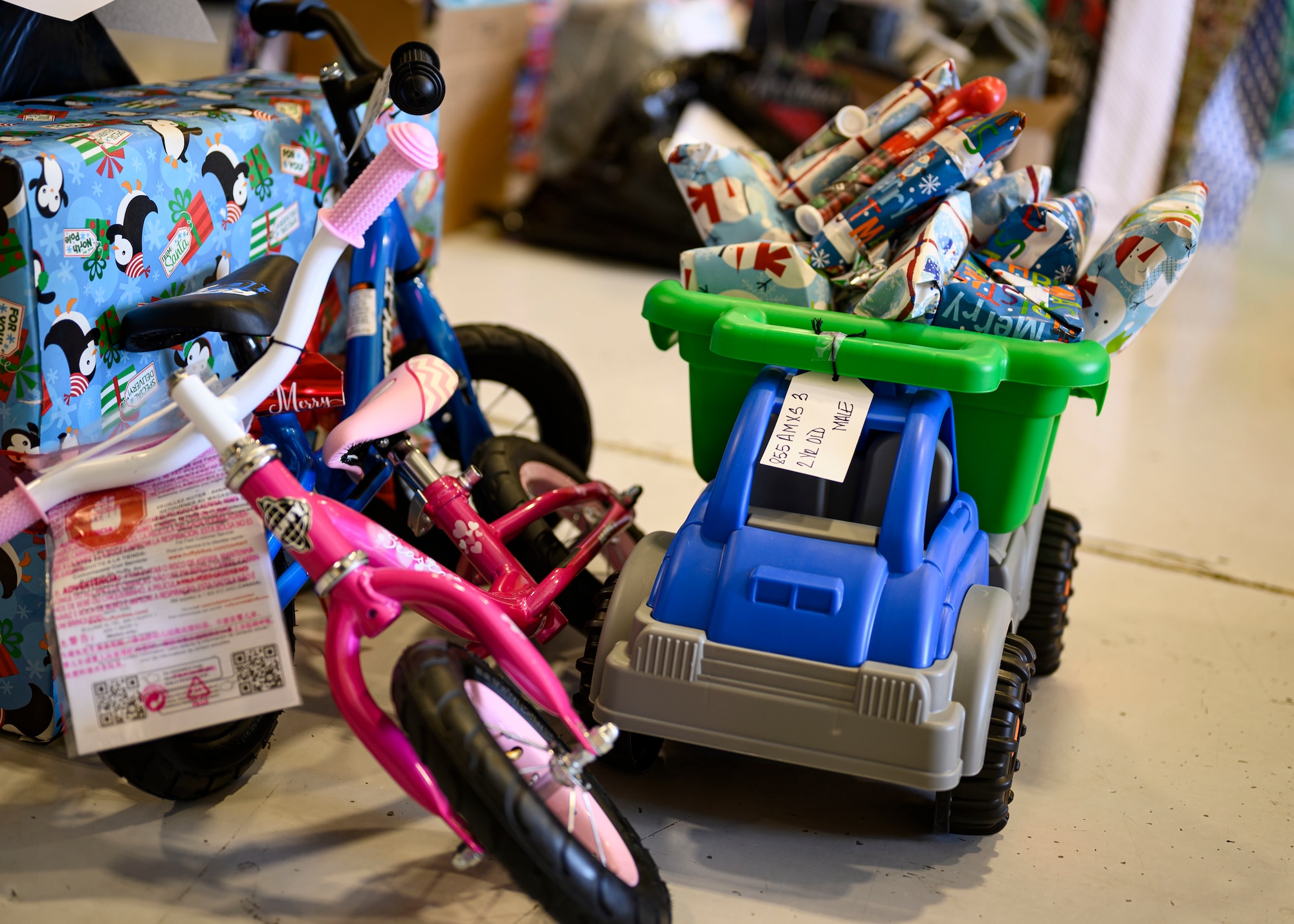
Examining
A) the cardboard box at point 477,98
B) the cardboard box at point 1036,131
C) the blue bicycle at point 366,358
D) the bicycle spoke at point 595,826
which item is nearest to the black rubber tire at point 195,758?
the blue bicycle at point 366,358

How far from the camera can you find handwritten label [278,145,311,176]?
1670 millimetres

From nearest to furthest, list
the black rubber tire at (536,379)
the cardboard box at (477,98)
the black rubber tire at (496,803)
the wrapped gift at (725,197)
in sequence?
1. the black rubber tire at (496,803)
2. the wrapped gift at (725,197)
3. the black rubber tire at (536,379)
4. the cardboard box at (477,98)

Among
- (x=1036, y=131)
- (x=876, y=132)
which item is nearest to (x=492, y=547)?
(x=876, y=132)

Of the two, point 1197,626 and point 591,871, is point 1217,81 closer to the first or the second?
point 1197,626

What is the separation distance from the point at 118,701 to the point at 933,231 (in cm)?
109

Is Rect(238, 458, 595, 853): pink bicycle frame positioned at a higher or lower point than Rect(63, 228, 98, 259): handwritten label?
lower

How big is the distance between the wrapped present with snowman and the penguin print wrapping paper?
51 centimetres

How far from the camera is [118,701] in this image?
1.18m

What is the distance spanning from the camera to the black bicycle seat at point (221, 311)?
1.27m

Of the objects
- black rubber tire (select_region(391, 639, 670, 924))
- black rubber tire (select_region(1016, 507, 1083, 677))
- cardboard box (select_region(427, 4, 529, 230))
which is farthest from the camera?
cardboard box (select_region(427, 4, 529, 230))

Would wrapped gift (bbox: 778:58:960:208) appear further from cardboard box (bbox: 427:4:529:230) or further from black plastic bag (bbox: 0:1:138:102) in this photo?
cardboard box (bbox: 427:4:529:230)

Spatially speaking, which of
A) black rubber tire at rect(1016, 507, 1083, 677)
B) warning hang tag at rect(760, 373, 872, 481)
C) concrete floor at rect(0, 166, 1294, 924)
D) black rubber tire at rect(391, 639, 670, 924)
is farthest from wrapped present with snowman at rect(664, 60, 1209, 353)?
black rubber tire at rect(391, 639, 670, 924)

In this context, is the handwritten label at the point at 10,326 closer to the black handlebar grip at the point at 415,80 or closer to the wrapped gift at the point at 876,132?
the black handlebar grip at the point at 415,80

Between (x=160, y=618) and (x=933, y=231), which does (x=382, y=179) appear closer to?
(x=160, y=618)
